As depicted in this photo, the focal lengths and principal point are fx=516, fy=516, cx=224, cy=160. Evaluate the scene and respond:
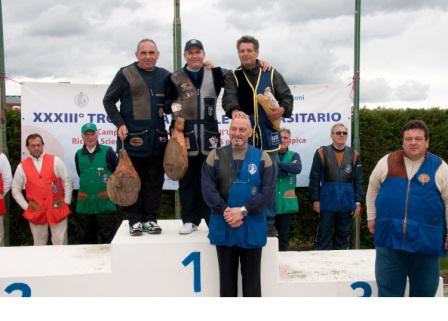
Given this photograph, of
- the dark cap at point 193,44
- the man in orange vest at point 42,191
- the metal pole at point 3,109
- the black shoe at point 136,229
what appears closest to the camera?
the dark cap at point 193,44

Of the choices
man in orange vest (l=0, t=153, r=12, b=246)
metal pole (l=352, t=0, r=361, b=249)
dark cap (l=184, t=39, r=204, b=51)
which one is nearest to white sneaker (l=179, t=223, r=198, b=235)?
dark cap (l=184, t=39, r=204, b=51)

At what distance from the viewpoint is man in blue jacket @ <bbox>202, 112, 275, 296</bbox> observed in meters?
3.41

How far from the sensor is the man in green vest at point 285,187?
5.54 metres

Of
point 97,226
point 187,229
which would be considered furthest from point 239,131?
point 97,226

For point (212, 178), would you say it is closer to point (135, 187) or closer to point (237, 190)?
point (237, 190)

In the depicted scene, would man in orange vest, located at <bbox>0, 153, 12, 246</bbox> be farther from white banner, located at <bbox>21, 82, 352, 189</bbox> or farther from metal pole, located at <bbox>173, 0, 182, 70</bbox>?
metal pole, located at <bbox>173, 0, 182, 70</bbox>

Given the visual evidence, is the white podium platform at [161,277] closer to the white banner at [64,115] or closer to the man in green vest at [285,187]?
the man in green vest at [285,187]

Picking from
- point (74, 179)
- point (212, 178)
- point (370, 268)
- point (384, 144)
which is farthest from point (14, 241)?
point (384, 144)

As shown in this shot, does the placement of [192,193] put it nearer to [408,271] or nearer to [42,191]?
[408,271]

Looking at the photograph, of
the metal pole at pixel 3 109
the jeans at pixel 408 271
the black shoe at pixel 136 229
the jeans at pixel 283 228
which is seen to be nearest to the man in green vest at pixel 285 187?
the jeans at pixel 283 228

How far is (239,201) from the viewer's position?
3.45 m

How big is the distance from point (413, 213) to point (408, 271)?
449 mm

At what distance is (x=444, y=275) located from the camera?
616 cm

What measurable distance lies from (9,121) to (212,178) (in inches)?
147
